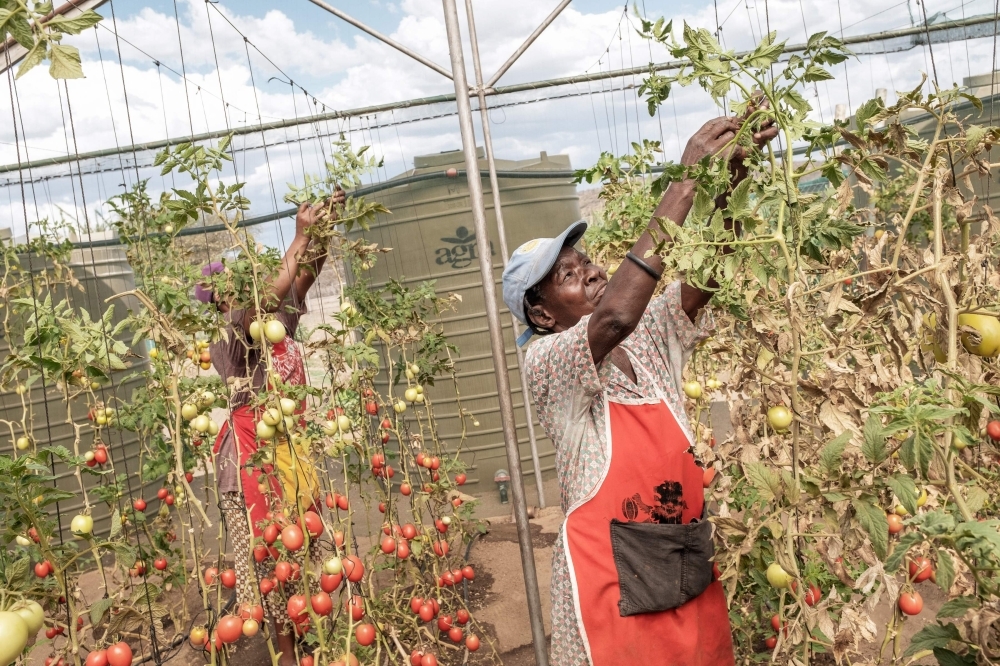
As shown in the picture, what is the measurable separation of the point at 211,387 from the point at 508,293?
881 mm

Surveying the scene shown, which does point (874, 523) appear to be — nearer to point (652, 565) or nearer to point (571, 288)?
point (652, 565)

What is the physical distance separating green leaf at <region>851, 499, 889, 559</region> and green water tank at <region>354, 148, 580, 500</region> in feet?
12.2

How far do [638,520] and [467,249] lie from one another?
331 centimetres

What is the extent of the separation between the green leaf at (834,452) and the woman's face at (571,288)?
71cm

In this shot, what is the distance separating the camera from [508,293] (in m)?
1.61

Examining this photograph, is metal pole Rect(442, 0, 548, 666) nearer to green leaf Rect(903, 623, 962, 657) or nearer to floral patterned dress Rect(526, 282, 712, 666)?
floral patterned dress Rect(526, 282, 712, 666)

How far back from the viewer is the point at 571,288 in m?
1.54

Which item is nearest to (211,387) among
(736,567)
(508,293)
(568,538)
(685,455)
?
(508,293)

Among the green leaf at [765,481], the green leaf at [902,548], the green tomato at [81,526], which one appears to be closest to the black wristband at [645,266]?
the green leaf at [765,481]

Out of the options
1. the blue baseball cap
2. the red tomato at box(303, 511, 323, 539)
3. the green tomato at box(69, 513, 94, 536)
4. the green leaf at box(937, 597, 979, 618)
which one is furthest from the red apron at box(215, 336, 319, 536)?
the green leaf at box(937, 597, 979, 618)

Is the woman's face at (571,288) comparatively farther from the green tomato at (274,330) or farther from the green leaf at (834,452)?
the green leaf at (834,452)

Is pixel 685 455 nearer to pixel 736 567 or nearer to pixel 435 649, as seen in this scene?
pixel 736 567

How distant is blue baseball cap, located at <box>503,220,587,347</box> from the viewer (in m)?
1.50

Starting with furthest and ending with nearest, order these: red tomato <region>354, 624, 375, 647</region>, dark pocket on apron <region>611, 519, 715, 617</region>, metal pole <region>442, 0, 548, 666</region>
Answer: metal pole <region>442, 0, 548, 666</region> → red tomato <region>354, 624, 375, 647</region> → dark pocket on apron <region>611, 519, 715, 617</region>
